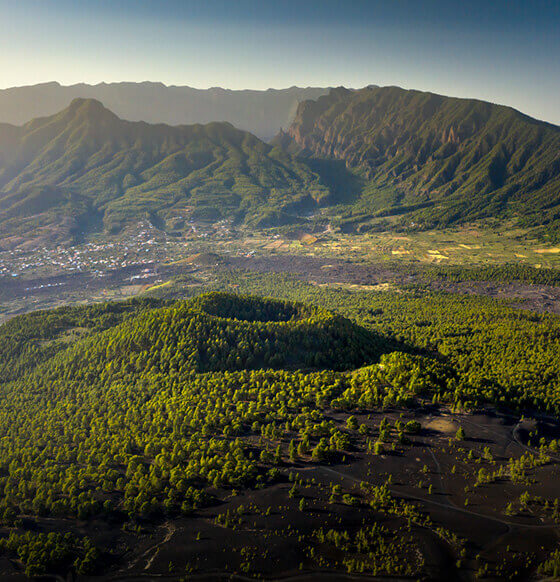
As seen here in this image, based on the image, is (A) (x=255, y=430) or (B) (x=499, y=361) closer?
(A) (x=255, y=430)

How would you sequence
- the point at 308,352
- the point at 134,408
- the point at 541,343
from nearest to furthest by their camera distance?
1. the point at 134,408
2. the point at 308,352
3. the point at 541,343

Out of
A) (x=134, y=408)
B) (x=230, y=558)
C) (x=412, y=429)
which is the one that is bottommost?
(x=134, y=408)

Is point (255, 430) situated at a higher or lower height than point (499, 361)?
lower

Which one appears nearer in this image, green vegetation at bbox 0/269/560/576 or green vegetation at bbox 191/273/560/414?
green vegetation at bbox 0/269/560/576

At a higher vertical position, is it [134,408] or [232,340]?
[232,340]

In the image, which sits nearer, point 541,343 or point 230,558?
point 230,558

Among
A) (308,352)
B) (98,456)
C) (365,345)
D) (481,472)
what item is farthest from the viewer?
(365,345)

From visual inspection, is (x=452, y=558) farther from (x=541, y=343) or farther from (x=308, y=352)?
(x=541, y=343)

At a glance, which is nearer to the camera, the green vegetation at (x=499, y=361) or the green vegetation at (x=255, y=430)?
the green vegetation at (x=255, y=430)

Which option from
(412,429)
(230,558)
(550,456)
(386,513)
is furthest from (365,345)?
(230,558)
